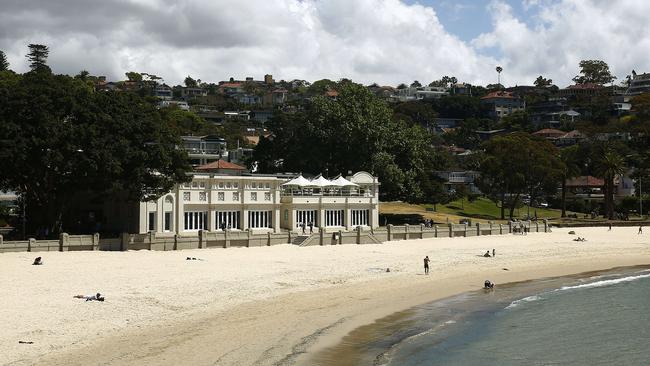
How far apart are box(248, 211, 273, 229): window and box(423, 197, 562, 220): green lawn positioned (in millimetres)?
34382

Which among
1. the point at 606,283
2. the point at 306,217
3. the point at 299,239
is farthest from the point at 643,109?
the point at 299,239

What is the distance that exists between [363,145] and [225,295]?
43248mm

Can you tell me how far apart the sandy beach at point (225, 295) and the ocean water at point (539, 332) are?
3.06m

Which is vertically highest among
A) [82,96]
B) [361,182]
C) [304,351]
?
[82,96]

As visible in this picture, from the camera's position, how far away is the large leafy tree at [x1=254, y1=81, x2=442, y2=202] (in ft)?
252

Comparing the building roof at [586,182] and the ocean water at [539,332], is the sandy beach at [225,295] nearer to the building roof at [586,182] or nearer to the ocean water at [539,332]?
the ocean water at [539,332]

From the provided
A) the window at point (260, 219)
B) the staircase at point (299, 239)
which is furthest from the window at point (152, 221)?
the staircase at point (299, 239)

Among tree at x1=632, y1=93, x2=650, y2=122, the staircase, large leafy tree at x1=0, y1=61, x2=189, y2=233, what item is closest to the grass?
the staircase

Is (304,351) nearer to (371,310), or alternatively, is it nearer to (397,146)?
(371,310)

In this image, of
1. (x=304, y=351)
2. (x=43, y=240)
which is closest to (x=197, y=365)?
(x=304, y=351)

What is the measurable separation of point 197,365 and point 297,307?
11.7 metres

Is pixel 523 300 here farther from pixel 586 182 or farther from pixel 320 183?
pixel 586 182

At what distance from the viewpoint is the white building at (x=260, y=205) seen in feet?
181

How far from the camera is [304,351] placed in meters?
25.7
